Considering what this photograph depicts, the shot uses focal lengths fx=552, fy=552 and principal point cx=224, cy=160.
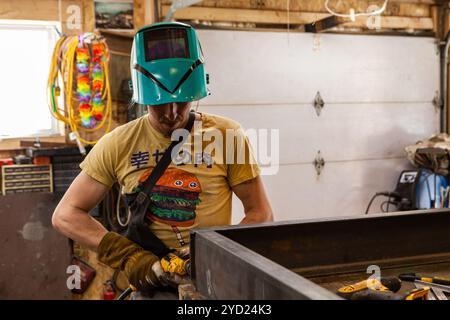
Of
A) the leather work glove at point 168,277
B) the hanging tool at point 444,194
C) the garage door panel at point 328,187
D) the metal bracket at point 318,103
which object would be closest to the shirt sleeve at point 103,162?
the leather work glove at point 168,277

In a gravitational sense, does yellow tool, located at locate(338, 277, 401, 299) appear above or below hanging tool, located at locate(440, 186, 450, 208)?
above

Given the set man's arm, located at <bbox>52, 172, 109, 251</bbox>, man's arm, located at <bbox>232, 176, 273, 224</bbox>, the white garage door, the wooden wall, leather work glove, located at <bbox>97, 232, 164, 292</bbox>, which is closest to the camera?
leather work glove, located at <bbox>97, 232, 164, 292</bbox>

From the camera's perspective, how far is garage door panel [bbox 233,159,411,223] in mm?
5281

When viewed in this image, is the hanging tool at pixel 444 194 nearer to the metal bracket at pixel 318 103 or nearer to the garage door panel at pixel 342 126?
the garage door panel at pixel 342 126

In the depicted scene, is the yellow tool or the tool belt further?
the tool belt

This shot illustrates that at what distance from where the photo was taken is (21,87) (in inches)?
178

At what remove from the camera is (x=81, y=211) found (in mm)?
2305

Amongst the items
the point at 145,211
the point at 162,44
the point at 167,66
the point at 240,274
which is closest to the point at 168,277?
the point at 145,211

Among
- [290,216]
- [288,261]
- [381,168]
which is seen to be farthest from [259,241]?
A: [381,168]

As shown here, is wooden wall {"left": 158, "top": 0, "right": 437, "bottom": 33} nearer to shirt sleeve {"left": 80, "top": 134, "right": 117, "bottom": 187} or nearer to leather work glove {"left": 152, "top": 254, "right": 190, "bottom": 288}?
shirt sleeve {"left": 80, "top": 134, "right": 117, "bottom": 187}

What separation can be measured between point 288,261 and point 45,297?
3.40 meters

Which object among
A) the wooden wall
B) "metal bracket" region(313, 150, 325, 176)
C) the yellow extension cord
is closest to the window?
the yellow extension cord

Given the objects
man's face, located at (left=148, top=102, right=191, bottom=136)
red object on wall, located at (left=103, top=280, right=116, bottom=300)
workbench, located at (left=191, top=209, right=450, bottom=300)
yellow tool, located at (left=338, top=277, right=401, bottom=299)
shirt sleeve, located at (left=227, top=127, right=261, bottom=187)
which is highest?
man's face, located at (left=148, top=102, right=191, bottom=136)

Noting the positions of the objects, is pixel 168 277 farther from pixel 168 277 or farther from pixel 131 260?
pixel 131 260
